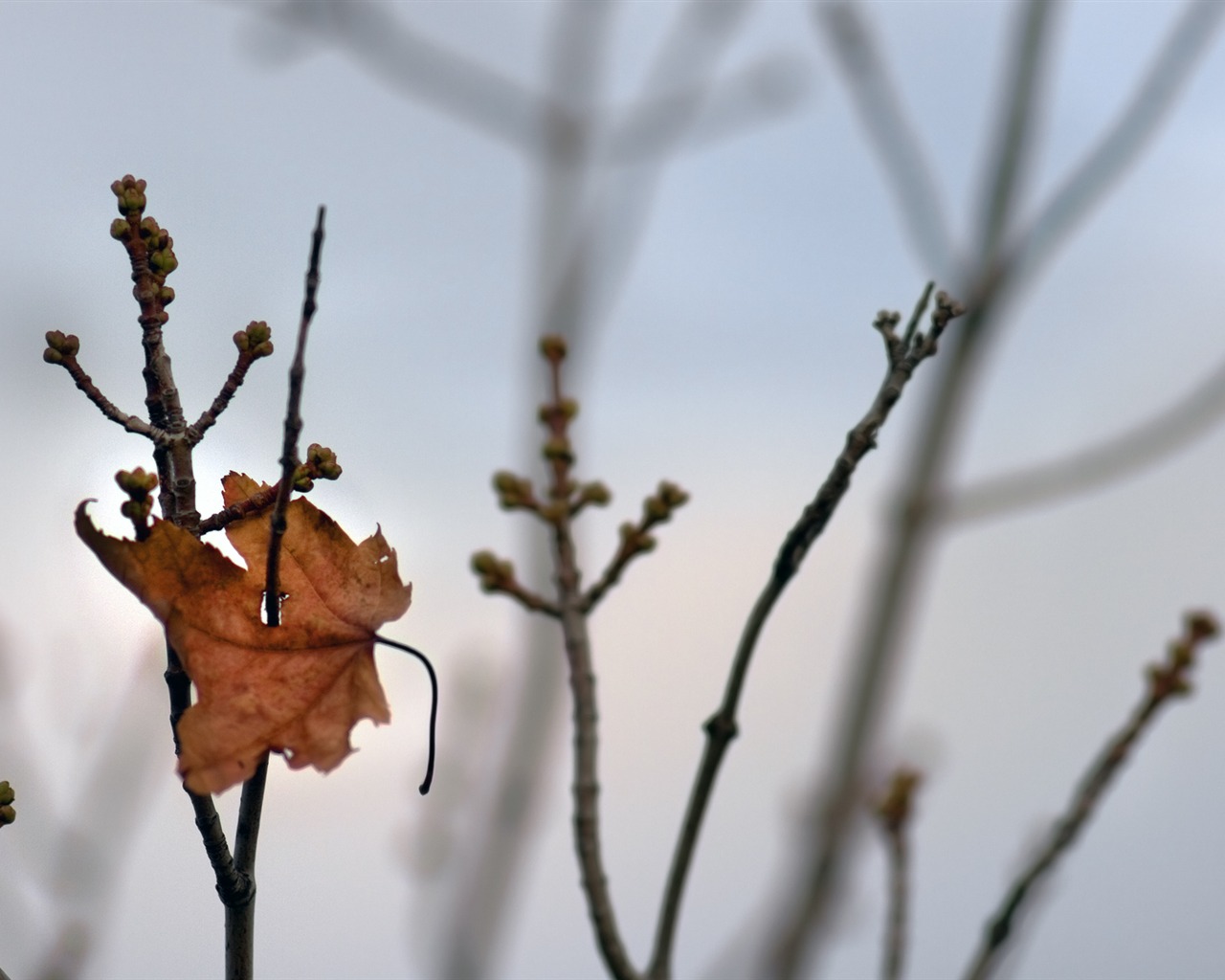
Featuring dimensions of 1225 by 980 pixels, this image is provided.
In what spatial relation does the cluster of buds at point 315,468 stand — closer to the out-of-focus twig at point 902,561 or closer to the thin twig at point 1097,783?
the thin twig at point 1097,783

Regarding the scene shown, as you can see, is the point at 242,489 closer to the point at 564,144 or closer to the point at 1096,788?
the point at 1096,788

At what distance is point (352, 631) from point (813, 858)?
5.32ft

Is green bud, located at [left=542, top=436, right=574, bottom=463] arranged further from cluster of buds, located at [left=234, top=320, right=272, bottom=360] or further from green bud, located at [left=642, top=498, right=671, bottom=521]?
cluster of buds, located at [left=234, top=320, right=272, bottom=360]

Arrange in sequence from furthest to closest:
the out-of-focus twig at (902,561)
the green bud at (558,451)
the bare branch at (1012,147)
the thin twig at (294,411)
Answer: the bare branch at (1012,147) < the out-of-focus twig at (902,561) < the green bud at (558,451) < the thin twig at (294,411)

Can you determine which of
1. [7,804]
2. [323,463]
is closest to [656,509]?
[323,463]

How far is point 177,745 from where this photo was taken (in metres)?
0.93

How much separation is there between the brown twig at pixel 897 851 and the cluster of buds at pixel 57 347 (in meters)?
1.42

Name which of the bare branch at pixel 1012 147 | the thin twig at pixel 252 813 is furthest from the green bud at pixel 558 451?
the bare branch at pixel 1012 147

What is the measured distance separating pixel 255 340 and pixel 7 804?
1.75 feet

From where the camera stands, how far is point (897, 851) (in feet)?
6.40

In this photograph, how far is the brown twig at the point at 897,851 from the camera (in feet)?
5.63

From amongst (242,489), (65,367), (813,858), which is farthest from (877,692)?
(65,367)

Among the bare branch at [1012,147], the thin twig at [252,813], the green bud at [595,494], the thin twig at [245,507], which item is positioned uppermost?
the bare branch at [1012,147]

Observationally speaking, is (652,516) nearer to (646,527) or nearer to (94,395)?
(646,527)
